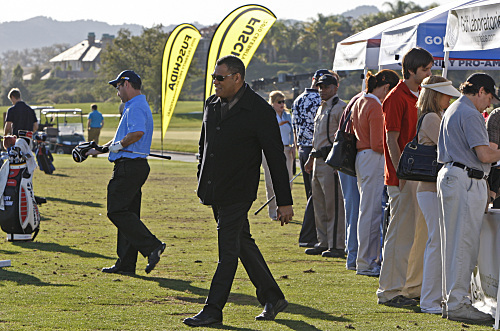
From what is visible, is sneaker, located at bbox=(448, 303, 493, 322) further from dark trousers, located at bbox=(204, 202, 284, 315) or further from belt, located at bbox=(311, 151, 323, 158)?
belt, located at bbox=(311, 151, 323, 158)

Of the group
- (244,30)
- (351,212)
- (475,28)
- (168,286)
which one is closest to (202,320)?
(168,286)

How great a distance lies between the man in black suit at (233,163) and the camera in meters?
6.12

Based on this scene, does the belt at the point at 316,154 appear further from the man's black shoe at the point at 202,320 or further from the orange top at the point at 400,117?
the man's black shoe at the point at 202,320

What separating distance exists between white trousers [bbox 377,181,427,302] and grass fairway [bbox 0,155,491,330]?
0.74 ft

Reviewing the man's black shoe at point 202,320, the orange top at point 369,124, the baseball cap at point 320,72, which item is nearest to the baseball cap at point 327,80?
the baseball cap at point 320,72

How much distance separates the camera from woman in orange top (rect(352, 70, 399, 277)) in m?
8.03

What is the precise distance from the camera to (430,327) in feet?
19.9

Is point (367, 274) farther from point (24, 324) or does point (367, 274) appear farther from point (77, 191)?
point (77, 191)

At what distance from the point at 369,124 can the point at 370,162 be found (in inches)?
14.6

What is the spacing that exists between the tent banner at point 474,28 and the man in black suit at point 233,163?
8.04 ft

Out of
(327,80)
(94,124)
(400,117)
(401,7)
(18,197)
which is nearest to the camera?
(400,117)

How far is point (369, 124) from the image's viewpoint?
802 centimetres

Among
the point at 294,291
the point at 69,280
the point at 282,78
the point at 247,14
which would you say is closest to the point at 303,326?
the point at 294,291

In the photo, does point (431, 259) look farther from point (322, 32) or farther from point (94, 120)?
point (322, 32)
